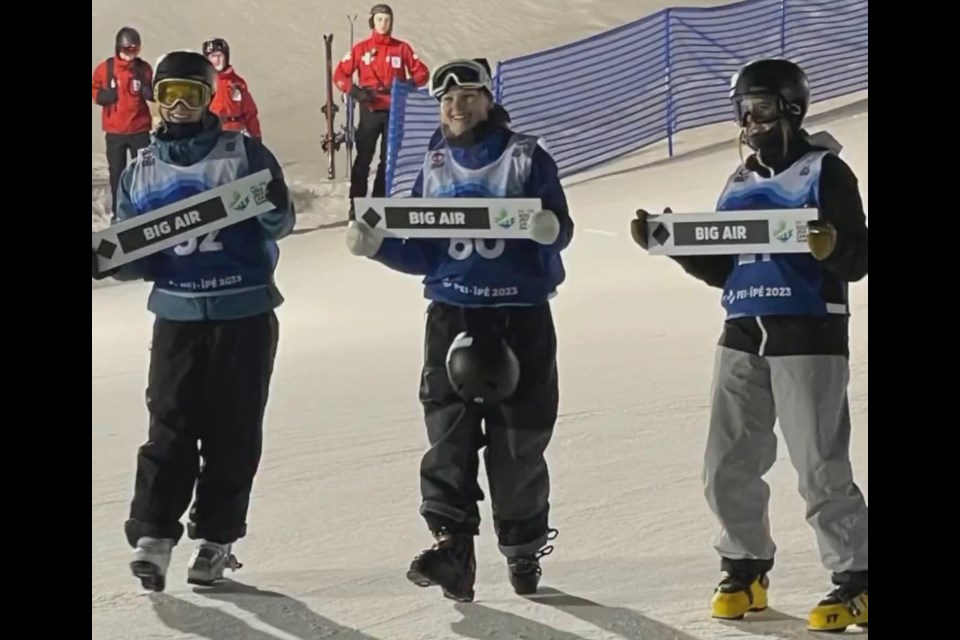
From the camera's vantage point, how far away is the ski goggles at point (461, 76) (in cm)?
378

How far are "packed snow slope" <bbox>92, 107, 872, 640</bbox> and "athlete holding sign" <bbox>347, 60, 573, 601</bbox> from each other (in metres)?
0.19

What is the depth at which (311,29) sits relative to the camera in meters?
18.2

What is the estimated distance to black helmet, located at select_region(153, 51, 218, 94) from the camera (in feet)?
12.9

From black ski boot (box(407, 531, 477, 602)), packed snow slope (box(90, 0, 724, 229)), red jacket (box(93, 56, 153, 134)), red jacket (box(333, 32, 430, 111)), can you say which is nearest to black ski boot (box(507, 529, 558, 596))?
black ski boot (box(407, 531, 477, 602))

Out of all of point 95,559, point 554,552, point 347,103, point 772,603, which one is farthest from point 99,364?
point 347,103

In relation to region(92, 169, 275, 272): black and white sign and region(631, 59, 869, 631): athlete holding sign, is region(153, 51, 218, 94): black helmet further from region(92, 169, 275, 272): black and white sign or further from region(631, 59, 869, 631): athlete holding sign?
region(631, 59, 869, 631): athlete holding sign

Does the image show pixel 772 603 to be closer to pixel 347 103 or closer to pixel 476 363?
pixel 476 363

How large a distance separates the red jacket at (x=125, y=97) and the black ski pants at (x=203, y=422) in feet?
16.6

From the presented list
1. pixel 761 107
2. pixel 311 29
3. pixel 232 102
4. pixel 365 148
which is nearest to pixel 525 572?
pixel 761 107

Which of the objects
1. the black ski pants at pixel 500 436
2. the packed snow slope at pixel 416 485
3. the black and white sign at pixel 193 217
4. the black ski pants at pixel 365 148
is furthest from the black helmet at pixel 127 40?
the black ski pants at pixel 500 436

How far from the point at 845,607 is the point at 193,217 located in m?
1.81

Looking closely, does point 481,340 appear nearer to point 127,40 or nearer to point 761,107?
point 761,107
